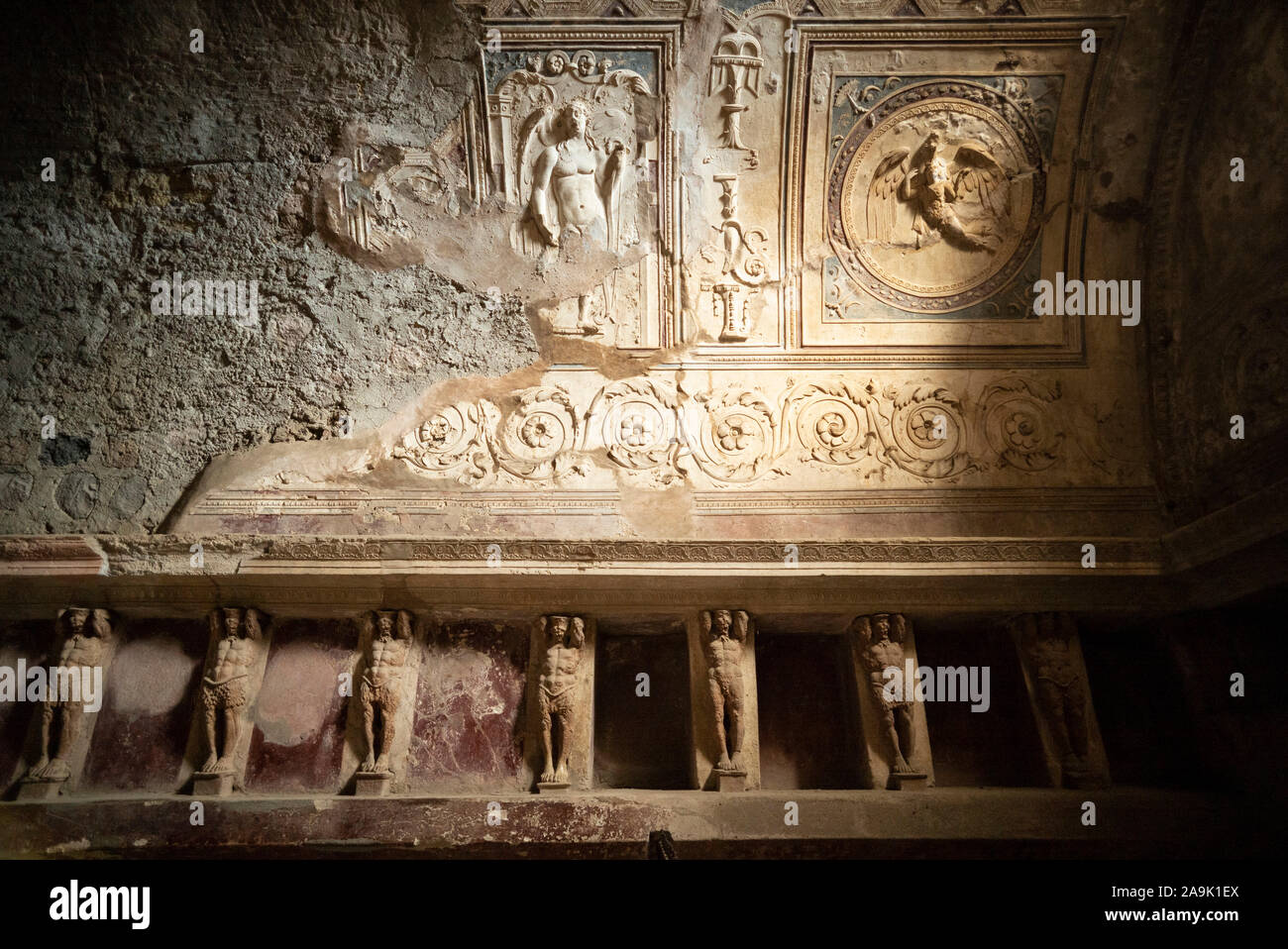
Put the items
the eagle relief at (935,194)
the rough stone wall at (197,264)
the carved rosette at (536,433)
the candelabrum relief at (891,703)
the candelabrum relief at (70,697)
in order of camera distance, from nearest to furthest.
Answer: the candelabrum relief at (70,697), the candelabrum relief at (891,703), the rough stone wall at (197,264), the carved rosette at (536,433), the eagle relief at (935,194)

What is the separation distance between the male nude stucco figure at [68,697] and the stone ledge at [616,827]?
0.23m

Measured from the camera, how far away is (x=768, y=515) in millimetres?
5012

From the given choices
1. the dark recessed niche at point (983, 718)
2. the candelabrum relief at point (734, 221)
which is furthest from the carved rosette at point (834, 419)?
the dark recessed niche at point (983, 718)

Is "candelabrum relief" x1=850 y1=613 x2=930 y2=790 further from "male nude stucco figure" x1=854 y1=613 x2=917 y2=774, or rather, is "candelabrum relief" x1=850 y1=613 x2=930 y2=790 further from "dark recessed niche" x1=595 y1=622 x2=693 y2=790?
"dark recessed niche" x1=595 y1=622 x2=693 y2=790

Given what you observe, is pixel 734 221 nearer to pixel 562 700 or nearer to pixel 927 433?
pixel 927 433

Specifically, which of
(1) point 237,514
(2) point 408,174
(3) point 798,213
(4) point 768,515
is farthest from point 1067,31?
(1) point 237,514

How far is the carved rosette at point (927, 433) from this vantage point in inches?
204

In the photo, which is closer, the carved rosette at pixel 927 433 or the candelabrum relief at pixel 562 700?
the candelabrum relief at pixel 562 700

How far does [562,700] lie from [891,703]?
1.85 metres

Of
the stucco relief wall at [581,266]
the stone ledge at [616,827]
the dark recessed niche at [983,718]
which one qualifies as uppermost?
the stucco relief wall at [581,266]

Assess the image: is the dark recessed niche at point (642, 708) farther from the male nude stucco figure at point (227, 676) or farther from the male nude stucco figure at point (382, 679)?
the male nude stucco figure at point (227, 676)

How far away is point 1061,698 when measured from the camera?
15.5 feet

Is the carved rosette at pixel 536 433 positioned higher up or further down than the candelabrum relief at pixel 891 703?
higher up
